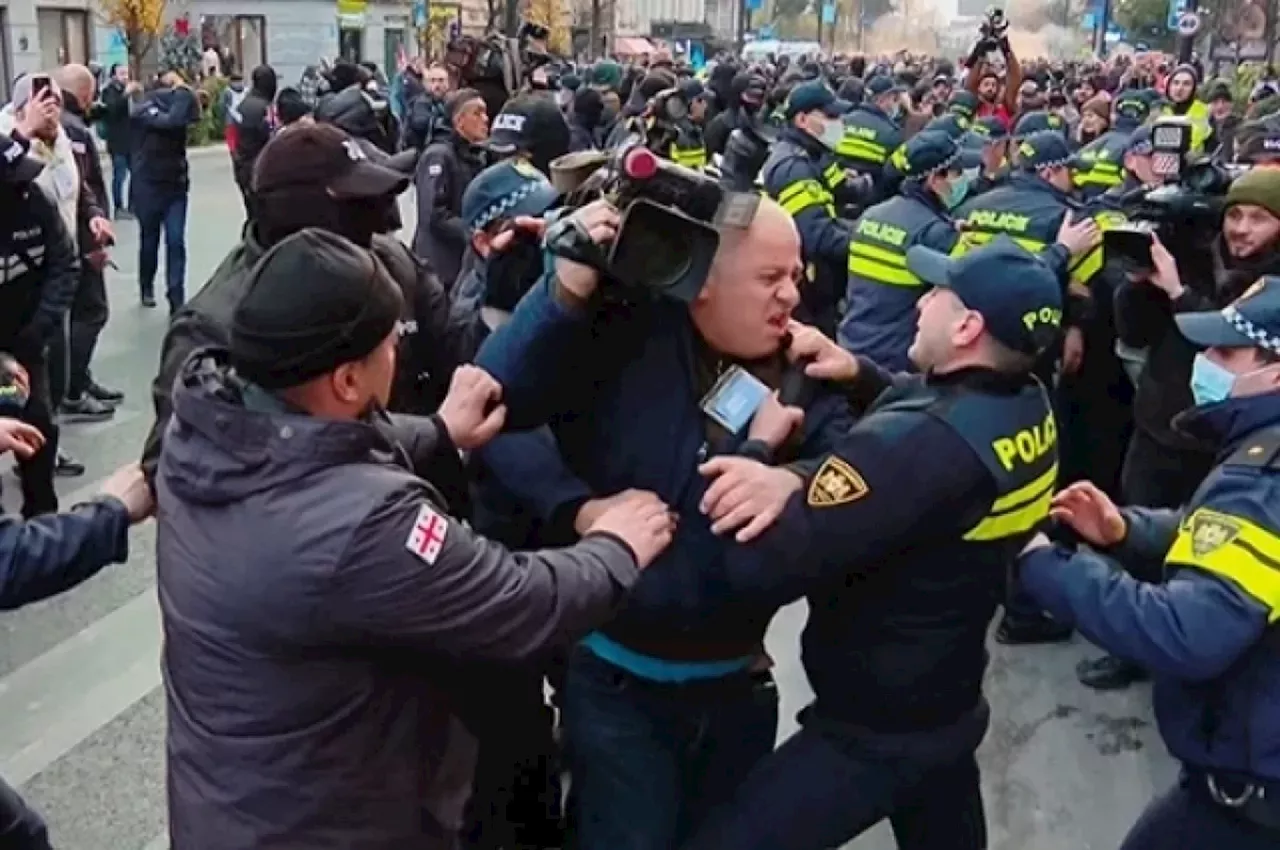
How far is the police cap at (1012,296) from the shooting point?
2.88 meters

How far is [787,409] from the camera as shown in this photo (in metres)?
Result: 2.85

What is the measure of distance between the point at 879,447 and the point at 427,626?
3.28ft

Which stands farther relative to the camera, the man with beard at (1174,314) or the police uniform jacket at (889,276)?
the police uniform jacket at (889,276)

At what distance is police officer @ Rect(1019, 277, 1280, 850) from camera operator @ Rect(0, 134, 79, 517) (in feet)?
13.9

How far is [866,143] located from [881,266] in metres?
3.07

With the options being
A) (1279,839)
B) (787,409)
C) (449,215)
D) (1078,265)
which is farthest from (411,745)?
(449,215)

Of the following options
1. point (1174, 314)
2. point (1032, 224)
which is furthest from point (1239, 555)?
point (1032, 224)

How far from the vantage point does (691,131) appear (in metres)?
9.25

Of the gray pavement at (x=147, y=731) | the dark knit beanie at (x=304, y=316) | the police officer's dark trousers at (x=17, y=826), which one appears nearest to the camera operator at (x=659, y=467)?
the dark knit beanie at (x=304, y=316)

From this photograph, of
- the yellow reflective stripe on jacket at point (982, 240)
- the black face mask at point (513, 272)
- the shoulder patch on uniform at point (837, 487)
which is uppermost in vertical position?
the black face mask at point (513, 272)

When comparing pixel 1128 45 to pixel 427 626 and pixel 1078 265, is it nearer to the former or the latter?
pixel 1078 265

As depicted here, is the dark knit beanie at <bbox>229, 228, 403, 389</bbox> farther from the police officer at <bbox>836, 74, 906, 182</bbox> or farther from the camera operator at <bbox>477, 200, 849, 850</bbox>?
the police officer at <bbox>836, 74, 906, 182</bbox>

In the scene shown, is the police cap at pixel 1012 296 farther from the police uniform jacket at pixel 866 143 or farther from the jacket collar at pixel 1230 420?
the police uniform jacket at pixel 866 143

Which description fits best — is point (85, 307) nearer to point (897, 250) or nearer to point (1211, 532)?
point (897, 250)
